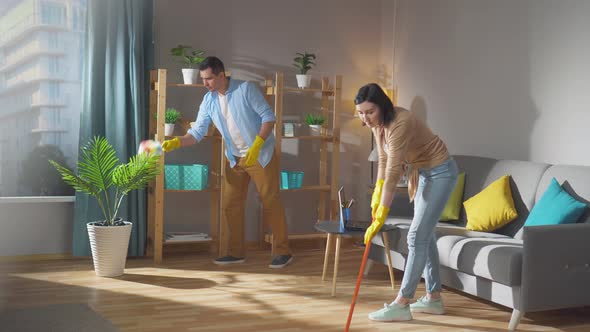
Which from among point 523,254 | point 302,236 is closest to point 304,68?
point 302,236

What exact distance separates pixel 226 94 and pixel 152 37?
84 centimetres

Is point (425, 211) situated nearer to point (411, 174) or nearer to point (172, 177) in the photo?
point (411, 174)

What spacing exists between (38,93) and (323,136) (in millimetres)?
2150

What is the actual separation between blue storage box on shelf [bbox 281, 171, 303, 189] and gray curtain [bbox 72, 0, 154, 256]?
3.65 ft

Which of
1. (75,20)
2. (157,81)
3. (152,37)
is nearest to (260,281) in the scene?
(157,81)

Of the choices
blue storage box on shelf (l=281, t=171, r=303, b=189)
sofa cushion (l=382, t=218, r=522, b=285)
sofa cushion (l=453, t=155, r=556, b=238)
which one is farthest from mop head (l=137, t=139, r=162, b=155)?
sofa cushion (l=453, t=155, r=556, b=238)

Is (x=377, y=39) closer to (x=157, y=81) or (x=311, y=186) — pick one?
(x=311, y=186)

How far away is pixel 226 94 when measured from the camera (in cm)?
486

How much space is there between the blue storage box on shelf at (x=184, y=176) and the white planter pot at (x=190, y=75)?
2.02 ft

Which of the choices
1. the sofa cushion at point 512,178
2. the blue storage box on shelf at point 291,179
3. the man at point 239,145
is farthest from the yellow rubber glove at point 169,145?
the sofa cushion at point 512,178

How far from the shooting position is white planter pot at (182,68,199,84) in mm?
5113

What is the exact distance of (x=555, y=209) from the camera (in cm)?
370

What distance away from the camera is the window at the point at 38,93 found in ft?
16.4

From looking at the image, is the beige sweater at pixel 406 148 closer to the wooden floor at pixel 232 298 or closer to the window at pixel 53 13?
the wooden floor at pixel 232 298
